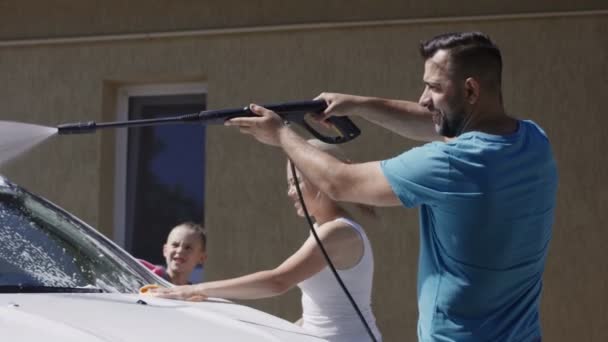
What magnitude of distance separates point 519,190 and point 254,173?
14.7 feet

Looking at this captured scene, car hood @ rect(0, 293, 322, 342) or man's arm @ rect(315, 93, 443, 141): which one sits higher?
man's arm @ rect(315, 93, 443, 141)

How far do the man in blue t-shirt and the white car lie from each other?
66 cm

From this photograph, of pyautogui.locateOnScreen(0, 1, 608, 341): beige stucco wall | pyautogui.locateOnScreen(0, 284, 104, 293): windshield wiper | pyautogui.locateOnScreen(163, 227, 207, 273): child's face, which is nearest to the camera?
pyautogui.locateOnScreen(0, 284, 104, 293): windshield wiper

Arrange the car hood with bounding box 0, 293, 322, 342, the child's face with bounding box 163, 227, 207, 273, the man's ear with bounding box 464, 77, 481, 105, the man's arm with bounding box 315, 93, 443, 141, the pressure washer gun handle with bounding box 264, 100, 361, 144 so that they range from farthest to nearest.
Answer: the child's face with bounding box 163, 227, 207, 273
the man's arm with bounding box 315, 93, 443, 141
the pressure washer gun handle with bounding box 264, 100, 361, 144
the man's ear with bounding box 464, 77, 481, 105
the car hood with bounding box 0, 293, 322, 342

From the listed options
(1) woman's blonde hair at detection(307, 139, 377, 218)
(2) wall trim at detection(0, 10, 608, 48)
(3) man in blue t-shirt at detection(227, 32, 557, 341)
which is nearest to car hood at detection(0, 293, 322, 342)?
(3) man in blue t-shirt at detection(227, 32, 557, 341)

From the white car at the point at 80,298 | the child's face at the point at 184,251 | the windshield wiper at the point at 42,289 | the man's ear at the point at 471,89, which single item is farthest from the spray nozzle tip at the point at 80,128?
the child's face at the point at 184,251

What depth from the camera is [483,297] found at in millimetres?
3135

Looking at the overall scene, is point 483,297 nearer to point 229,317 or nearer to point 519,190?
point 519,190

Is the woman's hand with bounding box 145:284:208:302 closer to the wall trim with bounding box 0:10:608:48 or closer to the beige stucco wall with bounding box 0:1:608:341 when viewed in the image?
the beige stucco wall with bounding box 0:1:608:341

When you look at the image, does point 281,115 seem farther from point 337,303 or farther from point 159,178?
point 159,178

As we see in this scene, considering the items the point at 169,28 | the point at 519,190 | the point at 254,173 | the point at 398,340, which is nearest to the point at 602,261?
the point at 398,340

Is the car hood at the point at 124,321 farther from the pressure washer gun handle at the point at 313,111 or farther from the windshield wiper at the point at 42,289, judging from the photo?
the pressure washer gun handle at the point at 313,111

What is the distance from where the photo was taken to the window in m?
8.07

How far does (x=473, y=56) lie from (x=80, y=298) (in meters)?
1.49
